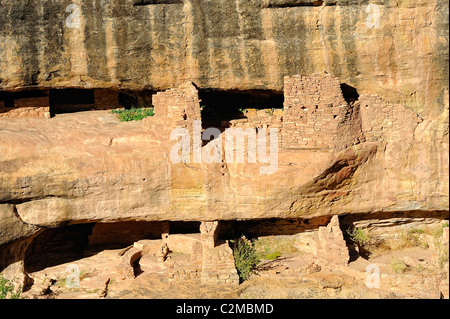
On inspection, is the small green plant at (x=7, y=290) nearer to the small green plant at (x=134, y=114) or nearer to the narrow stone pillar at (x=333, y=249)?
the small green plant at (x=134, y=114)

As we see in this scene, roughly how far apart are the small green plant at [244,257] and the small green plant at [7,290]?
4548 mm

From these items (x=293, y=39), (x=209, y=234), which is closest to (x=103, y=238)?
(x=209, y=234)

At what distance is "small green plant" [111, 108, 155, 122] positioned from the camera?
10258 mm

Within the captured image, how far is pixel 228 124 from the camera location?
10.2m

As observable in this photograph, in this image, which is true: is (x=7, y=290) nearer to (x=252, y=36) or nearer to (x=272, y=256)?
(x=272, y=256)

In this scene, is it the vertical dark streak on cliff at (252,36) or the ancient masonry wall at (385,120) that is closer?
the vertical dark streak on cliff at (252,36)

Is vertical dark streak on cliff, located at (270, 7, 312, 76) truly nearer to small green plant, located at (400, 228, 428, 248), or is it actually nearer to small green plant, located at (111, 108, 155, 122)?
small green plant, located at (111, 108, 155, 122)

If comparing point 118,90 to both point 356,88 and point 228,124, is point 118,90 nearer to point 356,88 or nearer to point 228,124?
point 228,124

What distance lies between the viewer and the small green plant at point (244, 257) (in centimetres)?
918

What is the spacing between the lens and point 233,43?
30.0 feet

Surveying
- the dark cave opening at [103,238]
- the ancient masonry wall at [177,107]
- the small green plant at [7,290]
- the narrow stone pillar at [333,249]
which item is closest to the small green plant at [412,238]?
the narrow stone pillar at [333,249]

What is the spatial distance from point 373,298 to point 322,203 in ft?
7.13

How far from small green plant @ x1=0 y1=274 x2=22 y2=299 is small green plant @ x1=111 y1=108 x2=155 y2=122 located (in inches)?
167

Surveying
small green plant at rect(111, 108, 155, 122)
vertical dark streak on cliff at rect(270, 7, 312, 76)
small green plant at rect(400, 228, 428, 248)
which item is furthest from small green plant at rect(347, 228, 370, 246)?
small green plant at rect(111, 108, 155, 122)
